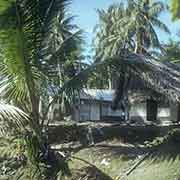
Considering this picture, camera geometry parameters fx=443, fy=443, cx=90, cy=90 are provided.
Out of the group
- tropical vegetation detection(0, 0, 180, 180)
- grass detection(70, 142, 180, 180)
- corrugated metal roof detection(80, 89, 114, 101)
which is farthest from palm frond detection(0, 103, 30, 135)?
corrugated metal roof detection(80, 89, 114, 101)

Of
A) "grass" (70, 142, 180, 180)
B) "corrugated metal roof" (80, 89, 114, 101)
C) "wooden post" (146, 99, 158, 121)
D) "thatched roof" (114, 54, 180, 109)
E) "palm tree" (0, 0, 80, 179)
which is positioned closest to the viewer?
"palm tree" (0, 0, 80, 179)

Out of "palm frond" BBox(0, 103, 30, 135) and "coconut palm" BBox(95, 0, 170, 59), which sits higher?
"coconut palm" BBox(95, 0, 170, 59)

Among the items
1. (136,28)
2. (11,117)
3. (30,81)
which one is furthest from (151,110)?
(11,117)

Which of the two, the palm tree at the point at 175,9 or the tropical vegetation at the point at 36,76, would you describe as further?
the palm tree at the point at 175,9

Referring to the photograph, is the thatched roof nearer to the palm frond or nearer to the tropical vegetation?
the tropical vegetation

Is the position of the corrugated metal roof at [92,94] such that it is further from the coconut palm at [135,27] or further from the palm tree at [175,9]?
the coconut palm at [135,27]

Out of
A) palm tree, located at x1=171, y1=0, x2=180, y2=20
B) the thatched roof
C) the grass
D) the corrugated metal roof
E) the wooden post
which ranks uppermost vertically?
palm tree, located at x1=171, y1=0, x2=180, y2=20

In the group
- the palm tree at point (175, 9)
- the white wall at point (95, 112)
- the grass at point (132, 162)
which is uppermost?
the palm tree at point (175, 9)

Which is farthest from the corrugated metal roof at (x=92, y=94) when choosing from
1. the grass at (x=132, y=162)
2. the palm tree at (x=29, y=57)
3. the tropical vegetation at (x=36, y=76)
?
the grass at (x=132, y=162)

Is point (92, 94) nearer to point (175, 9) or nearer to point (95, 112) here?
point (175, 9)

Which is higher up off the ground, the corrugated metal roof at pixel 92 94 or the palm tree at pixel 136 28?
the palm tree at pixel 136 28

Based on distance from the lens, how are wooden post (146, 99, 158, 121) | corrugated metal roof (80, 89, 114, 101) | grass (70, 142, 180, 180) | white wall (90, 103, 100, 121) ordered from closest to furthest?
Result: grass (70, 142, 180, 180) < corrugated metal roof (80, 89, 114, 101) < wooden post (146, 99, 158, 121) < white wall (90, 103, 100, 121)

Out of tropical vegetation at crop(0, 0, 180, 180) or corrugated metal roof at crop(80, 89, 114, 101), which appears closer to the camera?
tropical vegetation at crop(0, 0, 180, 180)

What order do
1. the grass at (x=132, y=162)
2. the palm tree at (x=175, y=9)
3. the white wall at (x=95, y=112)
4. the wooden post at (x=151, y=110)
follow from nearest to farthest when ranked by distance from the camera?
the grass at (x=132, y=162) < the palm tree at (x=175, y=9) < the wooden post at (x=151, y=110) < the white wall at (x=95, y=112)
